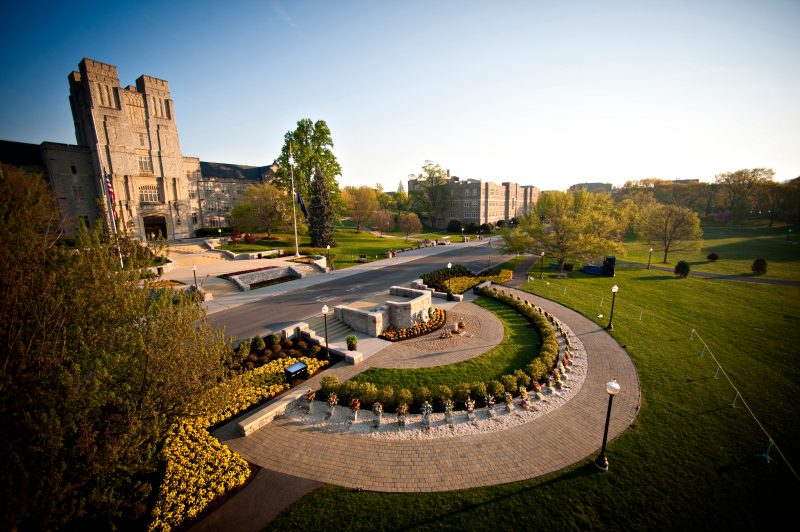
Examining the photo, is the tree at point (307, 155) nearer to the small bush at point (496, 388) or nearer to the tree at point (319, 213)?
the tree at point (319, 213)

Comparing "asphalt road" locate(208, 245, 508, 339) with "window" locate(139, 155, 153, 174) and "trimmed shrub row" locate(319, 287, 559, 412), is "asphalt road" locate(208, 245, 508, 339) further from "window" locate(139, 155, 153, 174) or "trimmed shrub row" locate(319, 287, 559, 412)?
"window" locate(139, 155, 153, 174)

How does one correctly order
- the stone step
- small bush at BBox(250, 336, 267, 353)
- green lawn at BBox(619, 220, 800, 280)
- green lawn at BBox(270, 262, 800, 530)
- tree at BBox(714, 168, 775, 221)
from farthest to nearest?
1. tree at BBox(714, 168, 775, 221)
2. green lawn at BBox(619, 220, 800, 280)
3. the stone step
4. small bush at BBox(250, 336, 267, 353)
5. green lawn at BBox(270, 262, 800, 530)

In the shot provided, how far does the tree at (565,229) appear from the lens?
110 ft

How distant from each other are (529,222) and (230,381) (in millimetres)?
34258

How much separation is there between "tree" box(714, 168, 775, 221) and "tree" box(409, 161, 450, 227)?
7429cm

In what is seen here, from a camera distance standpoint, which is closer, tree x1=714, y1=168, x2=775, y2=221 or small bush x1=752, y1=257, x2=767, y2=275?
small bush x1=752, y1=257, x2=767, y2=275

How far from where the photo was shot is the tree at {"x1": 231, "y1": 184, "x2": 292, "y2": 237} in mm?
46688

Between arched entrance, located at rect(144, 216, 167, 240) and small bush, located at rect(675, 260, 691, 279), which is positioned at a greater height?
arched entrance, located at rect(144, 216, 167, 240)

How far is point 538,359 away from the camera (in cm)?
1503

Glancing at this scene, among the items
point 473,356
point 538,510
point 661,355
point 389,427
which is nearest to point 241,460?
point 389,427

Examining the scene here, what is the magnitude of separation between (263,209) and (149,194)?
56.2 feet

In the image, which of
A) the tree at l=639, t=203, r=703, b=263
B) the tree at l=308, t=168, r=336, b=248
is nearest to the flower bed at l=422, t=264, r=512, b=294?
the tree at l=308, t=168, r=336, b=248

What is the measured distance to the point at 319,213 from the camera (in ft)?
150

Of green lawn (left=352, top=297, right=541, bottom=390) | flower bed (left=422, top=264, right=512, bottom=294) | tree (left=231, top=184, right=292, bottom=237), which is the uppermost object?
tree (left=231, top=184, right=292, bottom=237)
